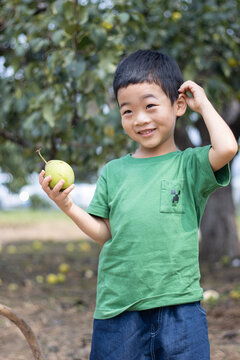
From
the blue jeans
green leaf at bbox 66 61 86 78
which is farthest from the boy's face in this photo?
green leaf at bbox 66 61 86 78

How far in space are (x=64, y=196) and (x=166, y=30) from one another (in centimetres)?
271

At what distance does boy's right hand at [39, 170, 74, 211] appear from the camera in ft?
4.62

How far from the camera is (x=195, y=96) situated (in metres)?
1.46

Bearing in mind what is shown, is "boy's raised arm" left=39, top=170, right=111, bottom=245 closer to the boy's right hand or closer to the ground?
the boy's right hand

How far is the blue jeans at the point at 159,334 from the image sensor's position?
1.43 meters

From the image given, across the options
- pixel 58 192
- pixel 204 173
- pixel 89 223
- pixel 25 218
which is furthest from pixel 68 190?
pixel 25 218

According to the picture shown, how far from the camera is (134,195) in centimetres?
149

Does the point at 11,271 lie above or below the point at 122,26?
below

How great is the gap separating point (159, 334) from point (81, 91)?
179cm

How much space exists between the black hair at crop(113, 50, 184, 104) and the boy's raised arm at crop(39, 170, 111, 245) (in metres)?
0.39

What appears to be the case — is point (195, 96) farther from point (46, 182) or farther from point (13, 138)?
point (13, 138)

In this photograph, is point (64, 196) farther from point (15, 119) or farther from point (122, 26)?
point (15, 119)

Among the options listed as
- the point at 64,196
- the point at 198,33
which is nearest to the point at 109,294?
the point at 64,196

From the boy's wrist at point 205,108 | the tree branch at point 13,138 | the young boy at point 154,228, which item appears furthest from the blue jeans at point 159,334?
the tree branch at point 13,138
